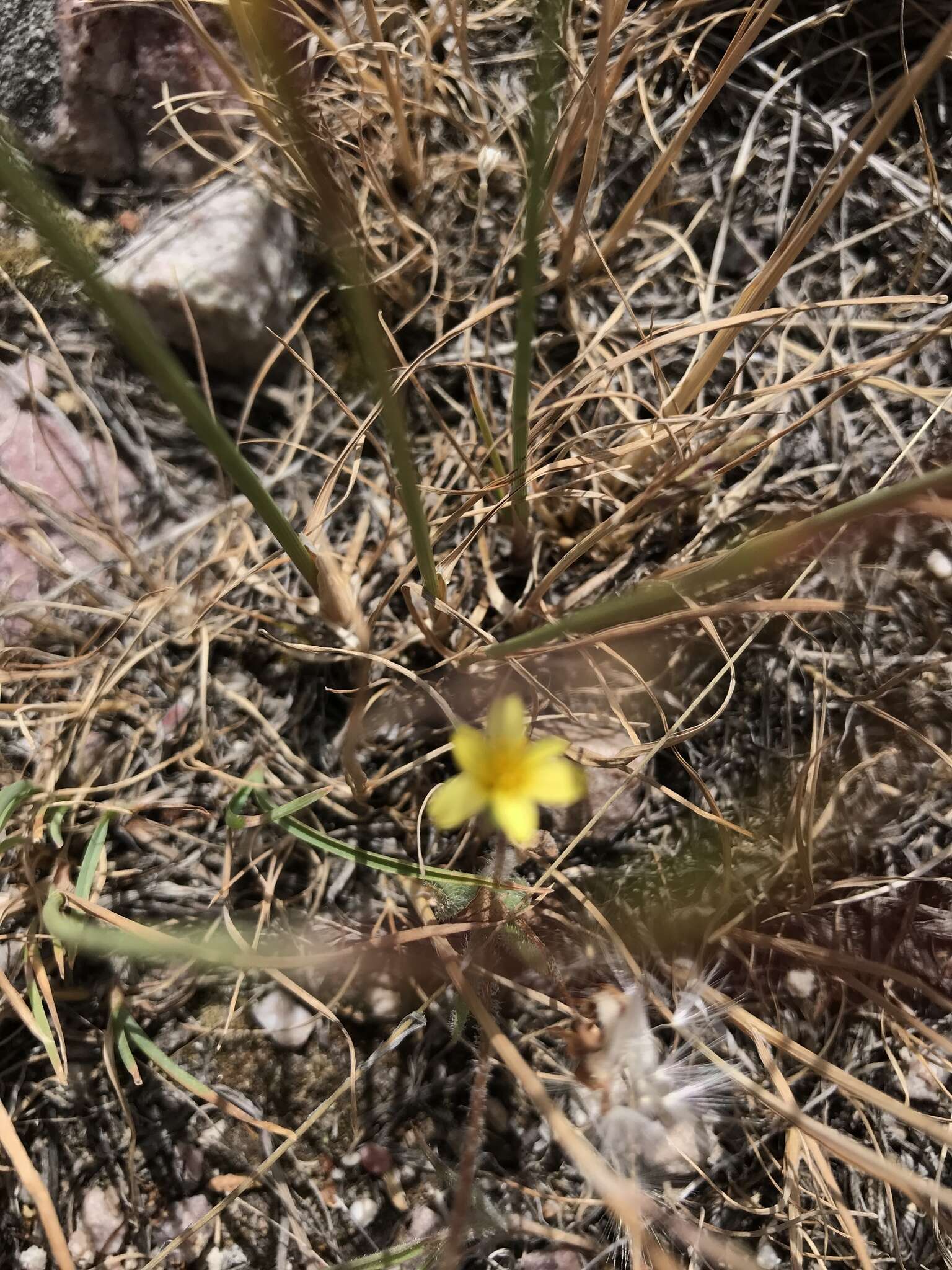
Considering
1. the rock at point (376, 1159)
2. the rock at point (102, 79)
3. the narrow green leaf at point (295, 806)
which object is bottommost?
the rock at point (376, 1159)

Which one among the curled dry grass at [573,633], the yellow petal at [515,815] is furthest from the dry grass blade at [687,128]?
the yellow petal at [515,815]

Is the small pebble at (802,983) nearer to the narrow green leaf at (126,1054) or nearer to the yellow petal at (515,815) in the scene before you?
the yellow petal at (515,815)

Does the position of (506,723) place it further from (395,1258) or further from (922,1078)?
(922,1078)

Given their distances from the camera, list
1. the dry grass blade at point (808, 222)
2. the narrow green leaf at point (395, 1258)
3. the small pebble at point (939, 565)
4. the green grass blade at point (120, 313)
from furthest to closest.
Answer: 1. the small pebble at point (939, 565)
2. the narrow green leaf at point (395, 1258)
3. the dry grass blade at point (808, 222)
4. the green grass blade at point (120, 313)

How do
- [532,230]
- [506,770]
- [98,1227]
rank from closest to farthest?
[532,230] < [506,770] < [98,1227]

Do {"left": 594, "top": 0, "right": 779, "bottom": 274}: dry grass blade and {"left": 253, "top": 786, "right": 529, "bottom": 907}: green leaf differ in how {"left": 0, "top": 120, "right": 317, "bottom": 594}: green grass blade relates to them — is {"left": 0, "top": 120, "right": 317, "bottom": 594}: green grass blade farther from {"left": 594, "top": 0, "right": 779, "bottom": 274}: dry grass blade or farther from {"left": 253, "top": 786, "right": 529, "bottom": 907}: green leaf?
{"left": 594, "top": 0, "right": 779, "bottom": 274}: dry grass blade

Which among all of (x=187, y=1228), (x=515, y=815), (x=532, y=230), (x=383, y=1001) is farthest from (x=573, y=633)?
(x=187, y=1228)
